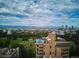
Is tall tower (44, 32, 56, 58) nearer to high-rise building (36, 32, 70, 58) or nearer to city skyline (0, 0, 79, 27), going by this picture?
high-rise building (36, 32, 70, 58)

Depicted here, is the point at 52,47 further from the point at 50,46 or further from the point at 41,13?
the point at 41,13

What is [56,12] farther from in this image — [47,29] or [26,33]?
[26,33]

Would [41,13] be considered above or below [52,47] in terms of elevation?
above

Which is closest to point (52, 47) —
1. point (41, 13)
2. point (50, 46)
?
point (50, 46)

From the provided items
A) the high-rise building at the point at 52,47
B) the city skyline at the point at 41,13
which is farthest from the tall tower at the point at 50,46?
the city skyline at the point at 41,13

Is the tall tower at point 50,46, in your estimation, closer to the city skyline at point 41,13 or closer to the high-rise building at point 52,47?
the high-rise building at point 52,47
